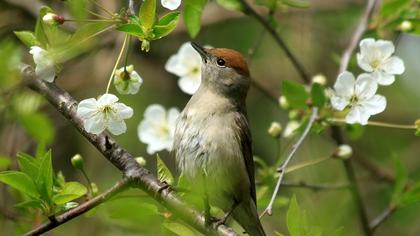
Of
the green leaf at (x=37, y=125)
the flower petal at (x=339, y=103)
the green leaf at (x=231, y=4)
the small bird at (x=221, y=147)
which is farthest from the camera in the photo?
the green leaf at (x=231, y=4)

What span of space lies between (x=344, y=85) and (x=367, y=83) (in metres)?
0.15

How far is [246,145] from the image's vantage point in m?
5.44

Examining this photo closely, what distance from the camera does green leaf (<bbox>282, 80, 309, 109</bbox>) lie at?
487cm

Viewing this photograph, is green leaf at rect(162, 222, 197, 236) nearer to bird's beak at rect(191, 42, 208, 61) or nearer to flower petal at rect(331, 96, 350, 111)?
flower petal at rect(331, 96, 350, 111)

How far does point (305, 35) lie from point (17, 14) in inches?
119

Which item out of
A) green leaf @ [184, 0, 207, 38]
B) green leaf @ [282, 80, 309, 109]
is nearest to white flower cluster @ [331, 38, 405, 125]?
green leaf @ [282, 80, 309, 109]

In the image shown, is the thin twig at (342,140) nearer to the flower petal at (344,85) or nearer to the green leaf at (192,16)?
the flower petal at (344,85)

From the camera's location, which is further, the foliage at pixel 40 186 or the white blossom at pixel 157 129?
the white blossom at pixel 157 129

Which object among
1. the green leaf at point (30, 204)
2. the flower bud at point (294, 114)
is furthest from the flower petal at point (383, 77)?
the green leaf at point (30, 204)

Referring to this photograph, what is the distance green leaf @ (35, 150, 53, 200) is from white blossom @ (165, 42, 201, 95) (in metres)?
2.21

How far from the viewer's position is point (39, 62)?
3.66 metres

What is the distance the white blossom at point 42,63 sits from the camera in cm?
365

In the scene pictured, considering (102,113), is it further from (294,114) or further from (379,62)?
(294,114)

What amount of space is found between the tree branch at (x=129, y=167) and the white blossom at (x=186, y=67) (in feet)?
5.94
